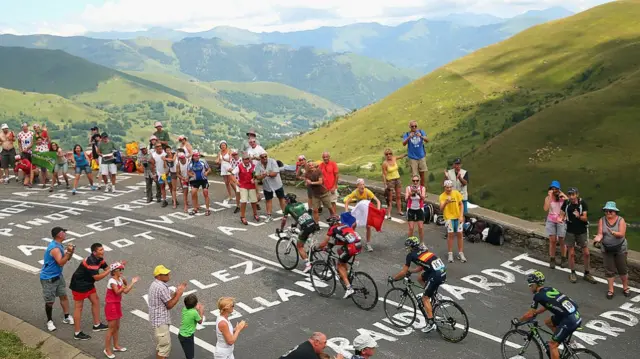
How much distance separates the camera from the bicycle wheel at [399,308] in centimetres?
1191

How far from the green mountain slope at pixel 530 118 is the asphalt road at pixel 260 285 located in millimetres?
17010

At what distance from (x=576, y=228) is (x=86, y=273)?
10702mm

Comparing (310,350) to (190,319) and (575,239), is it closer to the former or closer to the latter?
(190,319)

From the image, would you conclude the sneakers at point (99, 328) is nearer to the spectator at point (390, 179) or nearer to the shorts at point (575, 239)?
the spectator at point (390, 179)

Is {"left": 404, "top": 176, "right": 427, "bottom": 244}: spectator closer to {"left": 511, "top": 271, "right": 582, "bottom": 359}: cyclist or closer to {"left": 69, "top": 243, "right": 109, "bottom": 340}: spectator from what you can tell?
{"left": 511, "top": 271, "right": 582, "bottom": 359}: cyclist

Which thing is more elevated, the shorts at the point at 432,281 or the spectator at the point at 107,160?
the spectator at the point at 107,160

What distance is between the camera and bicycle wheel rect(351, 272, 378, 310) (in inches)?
496

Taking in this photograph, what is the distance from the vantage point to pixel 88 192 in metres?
23.7

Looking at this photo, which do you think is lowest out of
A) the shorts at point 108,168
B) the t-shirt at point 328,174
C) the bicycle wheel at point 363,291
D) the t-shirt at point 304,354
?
the bicycle wheel at point 363,291

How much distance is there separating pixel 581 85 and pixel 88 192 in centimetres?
6949

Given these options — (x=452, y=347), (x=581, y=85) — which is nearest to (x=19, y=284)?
(x=452, y=347)

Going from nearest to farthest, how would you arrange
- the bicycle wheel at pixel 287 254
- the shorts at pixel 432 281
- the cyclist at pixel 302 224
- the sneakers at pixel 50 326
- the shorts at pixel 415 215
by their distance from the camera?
the shorts at pixel 432 281
the sneakers at pixel 50 326
the cyclist at pixel 302 224
the bicycle wheel at pixel 287 254
the shorts at pixel 415 215

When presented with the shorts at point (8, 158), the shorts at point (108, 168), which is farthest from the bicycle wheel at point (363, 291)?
the shorts at point (8, 158)

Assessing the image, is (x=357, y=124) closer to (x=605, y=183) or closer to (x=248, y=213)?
(x=605, y=183)
